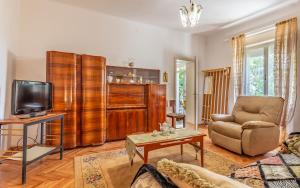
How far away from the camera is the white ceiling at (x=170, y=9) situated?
3.36 meters

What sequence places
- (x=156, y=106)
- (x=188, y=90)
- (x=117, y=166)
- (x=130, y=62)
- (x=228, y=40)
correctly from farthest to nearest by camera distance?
(x=188, y=90) < (x=228, y=40) < (x=130, y=62) < (x=156, y=106) < (x=117, y=166)

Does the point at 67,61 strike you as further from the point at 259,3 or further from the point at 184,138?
the point at 259,3

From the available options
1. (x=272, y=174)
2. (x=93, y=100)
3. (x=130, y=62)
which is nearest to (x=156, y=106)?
(x=130, y=62)

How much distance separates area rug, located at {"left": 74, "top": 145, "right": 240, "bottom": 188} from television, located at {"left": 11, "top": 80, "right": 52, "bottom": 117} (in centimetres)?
97

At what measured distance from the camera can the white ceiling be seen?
3.36m

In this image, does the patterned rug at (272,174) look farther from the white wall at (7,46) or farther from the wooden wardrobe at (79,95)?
the white wall at (7,46)

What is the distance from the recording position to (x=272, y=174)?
1267 mm

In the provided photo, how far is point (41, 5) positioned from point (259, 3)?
431cm

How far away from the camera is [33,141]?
3277 millimetres

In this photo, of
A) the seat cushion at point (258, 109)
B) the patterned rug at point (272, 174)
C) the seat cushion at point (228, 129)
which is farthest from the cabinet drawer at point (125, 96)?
the patterned rug at point (272, 174)

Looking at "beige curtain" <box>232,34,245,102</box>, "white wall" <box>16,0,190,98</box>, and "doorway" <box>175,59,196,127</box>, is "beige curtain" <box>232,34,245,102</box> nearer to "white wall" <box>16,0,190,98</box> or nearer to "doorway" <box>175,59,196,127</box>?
"doorway" <box>175,59,196,127</box>

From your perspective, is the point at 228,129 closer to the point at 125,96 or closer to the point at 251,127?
the point at 251,127

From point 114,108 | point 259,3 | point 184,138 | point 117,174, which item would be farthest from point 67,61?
point 259,3

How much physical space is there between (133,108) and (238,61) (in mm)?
2886
